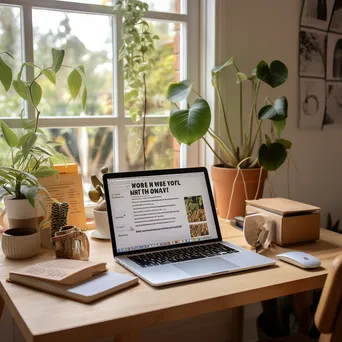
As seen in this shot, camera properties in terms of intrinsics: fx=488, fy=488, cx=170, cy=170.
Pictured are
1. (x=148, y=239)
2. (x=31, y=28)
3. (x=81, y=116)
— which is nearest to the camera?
(x=148, y=239)

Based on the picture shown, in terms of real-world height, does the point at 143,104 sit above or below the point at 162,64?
below

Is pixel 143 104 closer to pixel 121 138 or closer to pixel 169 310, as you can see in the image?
pixel 121 138

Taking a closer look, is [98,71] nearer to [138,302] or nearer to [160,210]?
[160,210]

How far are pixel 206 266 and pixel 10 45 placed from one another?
105 cm

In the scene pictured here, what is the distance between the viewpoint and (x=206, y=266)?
1.30m

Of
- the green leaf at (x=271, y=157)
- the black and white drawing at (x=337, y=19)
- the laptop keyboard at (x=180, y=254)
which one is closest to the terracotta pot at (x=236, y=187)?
the green leaf at (x=271, y=157)

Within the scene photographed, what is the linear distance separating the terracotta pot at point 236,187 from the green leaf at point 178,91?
0.31 meters

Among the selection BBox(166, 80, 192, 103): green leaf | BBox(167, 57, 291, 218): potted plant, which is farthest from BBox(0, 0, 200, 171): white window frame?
BBox(166, 80, 192, 103): green leaf

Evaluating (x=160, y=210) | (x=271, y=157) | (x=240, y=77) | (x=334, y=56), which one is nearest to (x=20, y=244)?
(x=160, y=210)

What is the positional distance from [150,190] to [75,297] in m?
0.49

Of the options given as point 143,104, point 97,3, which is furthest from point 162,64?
point 97,3

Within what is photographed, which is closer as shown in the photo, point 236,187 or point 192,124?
point 192,124

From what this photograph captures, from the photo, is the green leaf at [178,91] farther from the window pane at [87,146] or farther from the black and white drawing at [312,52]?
the black and white drawing at [312,52]

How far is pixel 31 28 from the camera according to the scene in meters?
1.73
